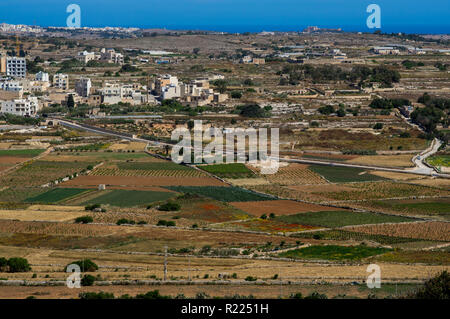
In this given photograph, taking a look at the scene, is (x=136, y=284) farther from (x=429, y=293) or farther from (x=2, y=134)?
(x=2, y=134)

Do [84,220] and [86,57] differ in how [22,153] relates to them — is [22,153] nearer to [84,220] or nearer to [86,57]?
[84,220]

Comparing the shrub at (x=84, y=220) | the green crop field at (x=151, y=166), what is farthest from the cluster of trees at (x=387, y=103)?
the shrub at (x=84, y=220)

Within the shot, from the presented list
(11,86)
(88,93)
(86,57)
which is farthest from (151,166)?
(86,57)

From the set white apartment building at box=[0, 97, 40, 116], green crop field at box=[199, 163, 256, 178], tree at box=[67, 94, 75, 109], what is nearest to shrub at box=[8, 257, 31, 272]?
green crop field at box=[199, 163, 256, 178]

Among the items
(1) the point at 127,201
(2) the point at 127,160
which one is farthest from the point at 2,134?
(1) the point at 127,201

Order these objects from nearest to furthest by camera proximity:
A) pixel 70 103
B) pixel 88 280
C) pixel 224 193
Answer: pixel 88 280
pixel 224 193
pixel 70 103

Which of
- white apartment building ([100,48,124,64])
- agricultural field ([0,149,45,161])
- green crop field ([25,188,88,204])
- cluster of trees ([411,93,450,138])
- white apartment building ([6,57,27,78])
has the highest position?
white apartment building ([100,48,124,64])

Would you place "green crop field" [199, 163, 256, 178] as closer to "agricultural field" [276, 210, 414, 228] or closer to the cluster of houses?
"agricultural field" [276, 210, 414, 228]
